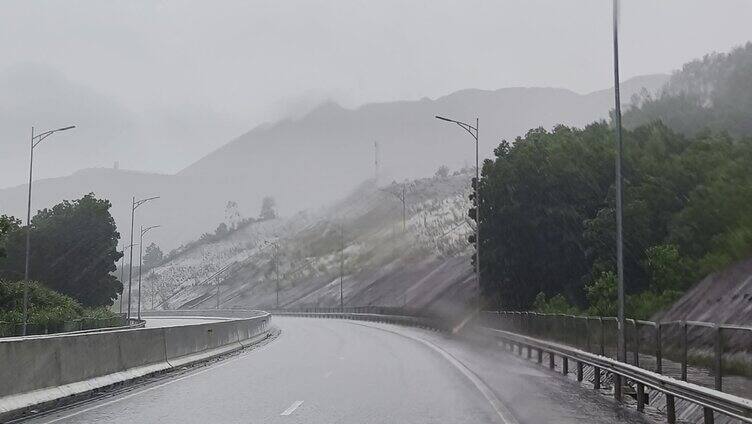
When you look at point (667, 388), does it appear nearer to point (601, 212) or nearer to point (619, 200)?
point (619, 200)

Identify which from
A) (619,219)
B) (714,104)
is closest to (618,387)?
(619,219)

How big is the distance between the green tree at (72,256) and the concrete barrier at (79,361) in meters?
84.8

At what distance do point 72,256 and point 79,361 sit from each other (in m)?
95.1

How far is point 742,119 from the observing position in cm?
8406

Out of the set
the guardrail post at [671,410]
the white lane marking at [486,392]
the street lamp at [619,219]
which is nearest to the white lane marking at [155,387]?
the white lane marking at [486,392]

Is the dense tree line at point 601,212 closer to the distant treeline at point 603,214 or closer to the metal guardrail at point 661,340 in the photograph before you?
the distant treeline at point 603,214

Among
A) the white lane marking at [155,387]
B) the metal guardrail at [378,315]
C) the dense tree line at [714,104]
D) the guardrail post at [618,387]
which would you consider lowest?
the metal guardrail at [378,315]

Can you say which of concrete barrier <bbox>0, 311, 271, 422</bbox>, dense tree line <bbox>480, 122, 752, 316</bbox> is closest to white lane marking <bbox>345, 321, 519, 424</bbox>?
concrete barrier <bbox>0, 311, 271, 422</bbox>

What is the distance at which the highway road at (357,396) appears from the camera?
562 inches

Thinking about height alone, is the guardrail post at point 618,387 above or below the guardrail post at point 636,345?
below

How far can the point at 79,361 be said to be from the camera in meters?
16.8

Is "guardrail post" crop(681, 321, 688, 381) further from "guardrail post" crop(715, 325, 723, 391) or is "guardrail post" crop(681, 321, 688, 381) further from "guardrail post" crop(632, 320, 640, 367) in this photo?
"guardrail post" crop(632, 320, 640, 367)

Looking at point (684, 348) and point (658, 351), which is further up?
point (684, 348)

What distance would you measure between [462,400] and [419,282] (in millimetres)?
108542
